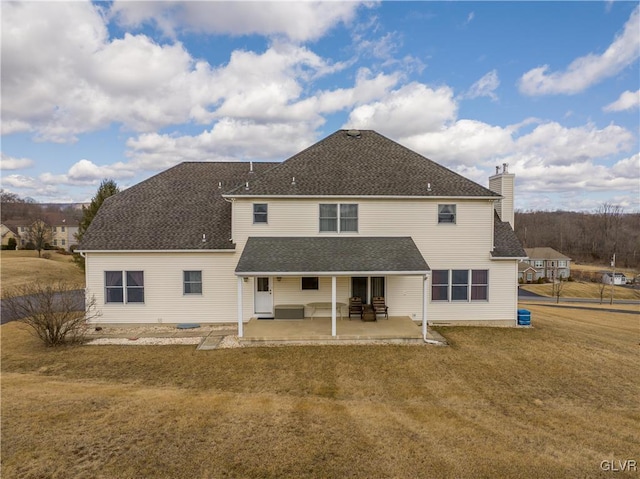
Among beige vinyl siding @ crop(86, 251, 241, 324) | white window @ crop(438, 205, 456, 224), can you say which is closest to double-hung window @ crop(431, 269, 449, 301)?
white window @ crop(438, 205, 456, 224)

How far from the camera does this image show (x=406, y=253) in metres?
14.2

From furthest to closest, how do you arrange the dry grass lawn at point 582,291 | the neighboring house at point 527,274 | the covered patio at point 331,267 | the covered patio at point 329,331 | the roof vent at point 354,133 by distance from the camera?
the neighboring house at point 527,274
the dry grass lawn at point 582,291
the roof vent at point 354,133
the covered patio at point 331,267
the covered patio at point 329,331

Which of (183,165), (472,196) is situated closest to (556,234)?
(472,196)

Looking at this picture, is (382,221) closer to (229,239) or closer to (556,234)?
(229,239)

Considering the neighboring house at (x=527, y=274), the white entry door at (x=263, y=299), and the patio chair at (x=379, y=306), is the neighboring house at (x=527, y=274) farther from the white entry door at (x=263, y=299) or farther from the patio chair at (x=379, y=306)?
the white entry door at (x=263, y=299)

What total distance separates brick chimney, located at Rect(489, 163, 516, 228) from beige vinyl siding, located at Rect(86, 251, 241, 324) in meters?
13.2

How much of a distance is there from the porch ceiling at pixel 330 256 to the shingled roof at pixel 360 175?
6.84 feet

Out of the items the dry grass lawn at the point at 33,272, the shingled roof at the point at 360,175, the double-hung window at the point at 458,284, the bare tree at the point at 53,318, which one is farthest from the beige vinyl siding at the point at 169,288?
the dry grass lawn at the point at 33,272

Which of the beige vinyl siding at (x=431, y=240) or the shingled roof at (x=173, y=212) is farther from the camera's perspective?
the beige vinyl siding at (x=431, y=240)

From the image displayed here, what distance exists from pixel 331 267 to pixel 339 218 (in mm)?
3047

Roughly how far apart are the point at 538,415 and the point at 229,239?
12456 millimetres

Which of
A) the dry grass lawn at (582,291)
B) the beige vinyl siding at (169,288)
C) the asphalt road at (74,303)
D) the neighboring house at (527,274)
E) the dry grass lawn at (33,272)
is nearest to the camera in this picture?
the asphalt road at (74,303)

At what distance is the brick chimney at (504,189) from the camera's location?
1650cm

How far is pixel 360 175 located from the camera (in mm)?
15891
